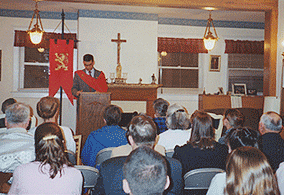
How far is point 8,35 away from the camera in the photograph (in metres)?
6.40

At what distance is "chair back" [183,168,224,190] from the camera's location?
6.11 feet

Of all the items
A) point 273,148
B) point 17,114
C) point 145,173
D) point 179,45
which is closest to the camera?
point 145,173

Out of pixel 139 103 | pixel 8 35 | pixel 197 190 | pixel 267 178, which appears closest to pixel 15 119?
pixel 197 190

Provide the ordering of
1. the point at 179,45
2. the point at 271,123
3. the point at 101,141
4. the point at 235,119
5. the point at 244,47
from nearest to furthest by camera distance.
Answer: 1. the point at 101,141
2. the point at 271,123
3. the point at 235,119
4. the point at 179,45
5. the point at 244,47

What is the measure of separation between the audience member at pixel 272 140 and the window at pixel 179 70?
4283 millimetres

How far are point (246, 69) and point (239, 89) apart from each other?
0.78m

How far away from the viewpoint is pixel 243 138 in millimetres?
1912

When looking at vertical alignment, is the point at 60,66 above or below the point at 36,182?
above

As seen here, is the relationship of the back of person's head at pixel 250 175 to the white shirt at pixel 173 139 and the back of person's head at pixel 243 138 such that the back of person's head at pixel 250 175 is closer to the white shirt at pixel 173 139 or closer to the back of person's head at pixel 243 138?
the back of person's head at pixel 243 138

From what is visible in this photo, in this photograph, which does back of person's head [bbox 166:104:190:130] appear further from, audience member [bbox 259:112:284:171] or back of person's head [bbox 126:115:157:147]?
back of person's head [bbox 126:115:157:147]

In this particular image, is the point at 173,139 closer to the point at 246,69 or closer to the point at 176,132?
the point at 176,132

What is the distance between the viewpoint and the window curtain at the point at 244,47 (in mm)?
6951

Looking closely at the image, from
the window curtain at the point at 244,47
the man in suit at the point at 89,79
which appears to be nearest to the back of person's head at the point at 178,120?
the man in suit at the point at 89,79

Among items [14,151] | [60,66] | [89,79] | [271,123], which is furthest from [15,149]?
[60,66]
